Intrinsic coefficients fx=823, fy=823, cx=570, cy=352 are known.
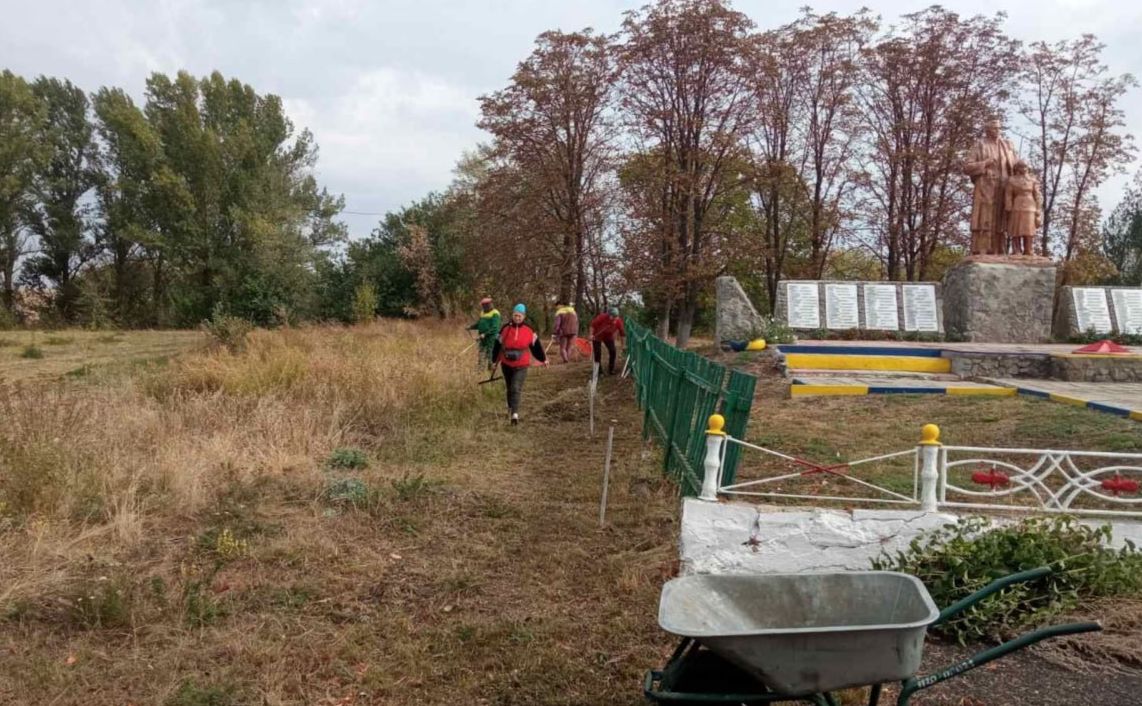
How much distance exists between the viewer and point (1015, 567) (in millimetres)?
3900

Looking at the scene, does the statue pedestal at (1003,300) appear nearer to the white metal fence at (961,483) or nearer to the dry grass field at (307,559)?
the white metal fence at (961,483)

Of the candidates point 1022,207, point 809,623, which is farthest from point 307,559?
point 1022,207

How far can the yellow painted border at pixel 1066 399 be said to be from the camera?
8.23m

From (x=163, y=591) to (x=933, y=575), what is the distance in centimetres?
376

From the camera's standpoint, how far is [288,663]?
348cm

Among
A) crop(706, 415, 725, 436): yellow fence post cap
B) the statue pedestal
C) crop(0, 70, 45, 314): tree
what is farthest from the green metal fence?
crop(0, 70, 45, 314): tree

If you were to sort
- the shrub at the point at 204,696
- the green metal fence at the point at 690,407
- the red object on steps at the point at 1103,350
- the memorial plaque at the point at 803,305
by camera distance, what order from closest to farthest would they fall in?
the shrub at the point at 204,696 < the green metal fence at the point at 690,407 < the red object on steps at the point at 1103,350 < the memorial plaque at the point at 803,305

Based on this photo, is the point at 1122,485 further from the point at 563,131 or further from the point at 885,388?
the point at 563,131

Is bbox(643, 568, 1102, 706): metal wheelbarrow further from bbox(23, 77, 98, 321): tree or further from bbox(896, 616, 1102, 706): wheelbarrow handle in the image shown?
bbox(23, 77, 98, 321): tree

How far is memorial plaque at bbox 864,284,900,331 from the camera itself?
1442 cm

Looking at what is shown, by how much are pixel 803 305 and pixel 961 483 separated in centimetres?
938

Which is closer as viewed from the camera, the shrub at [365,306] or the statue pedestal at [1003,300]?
the statue pedestal at [1003,300]

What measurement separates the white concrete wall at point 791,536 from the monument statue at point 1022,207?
1178 centimetres

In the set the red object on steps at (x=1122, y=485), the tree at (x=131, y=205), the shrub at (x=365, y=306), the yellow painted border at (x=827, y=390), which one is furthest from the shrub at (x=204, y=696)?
the tree at (x=131, y=205)
